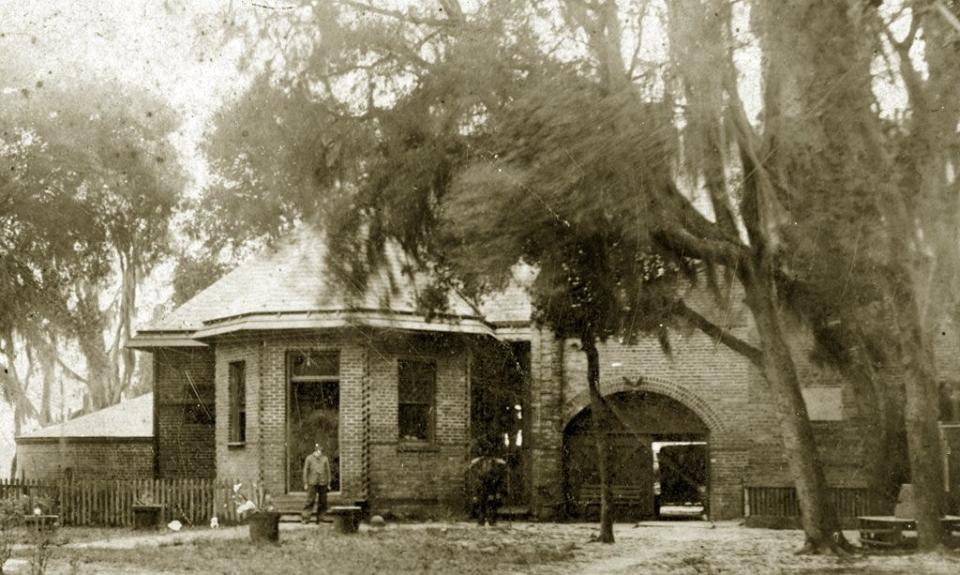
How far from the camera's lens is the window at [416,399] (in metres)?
27.2

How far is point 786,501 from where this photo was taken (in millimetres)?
26562

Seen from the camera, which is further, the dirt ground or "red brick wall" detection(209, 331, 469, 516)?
"red brick wall" detection(209, 331, 469, 516)

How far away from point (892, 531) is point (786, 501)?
24.5 ft

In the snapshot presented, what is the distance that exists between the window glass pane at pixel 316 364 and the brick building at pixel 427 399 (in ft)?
0.09

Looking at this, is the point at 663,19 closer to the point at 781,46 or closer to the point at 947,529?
the point at 781,46

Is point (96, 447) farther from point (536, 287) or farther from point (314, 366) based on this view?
point (536, 287)

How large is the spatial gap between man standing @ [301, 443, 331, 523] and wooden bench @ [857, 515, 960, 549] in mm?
10922

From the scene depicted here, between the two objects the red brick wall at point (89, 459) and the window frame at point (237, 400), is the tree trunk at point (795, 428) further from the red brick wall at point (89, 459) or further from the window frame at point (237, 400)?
the red brick wall at point (89, 459)

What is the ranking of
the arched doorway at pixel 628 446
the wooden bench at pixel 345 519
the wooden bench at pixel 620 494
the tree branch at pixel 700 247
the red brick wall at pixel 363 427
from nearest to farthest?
the tree branch at pixel 700 247
the wooden bench at pixel 345 519
the red brick wall at pixel 363 427
the wooden bench at pixel 620 494
the arched doorway at pixel 628 446

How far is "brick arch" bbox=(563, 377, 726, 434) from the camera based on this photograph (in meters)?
28.9

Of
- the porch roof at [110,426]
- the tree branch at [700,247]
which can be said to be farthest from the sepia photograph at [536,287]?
the porch roof at [110,426]

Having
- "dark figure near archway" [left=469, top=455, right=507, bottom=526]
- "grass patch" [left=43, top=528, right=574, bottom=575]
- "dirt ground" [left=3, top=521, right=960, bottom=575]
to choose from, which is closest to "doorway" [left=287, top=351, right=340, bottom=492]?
"dirt ground" [left=3, top=521, right=960, bottom=575]

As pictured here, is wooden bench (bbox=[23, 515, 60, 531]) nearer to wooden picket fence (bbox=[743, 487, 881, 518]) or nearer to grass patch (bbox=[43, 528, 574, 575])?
grass patch (bbox=[43, 528, 574, 575])

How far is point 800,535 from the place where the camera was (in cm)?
2339
